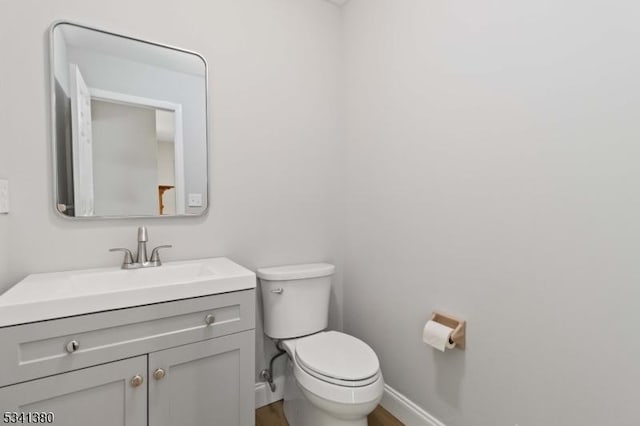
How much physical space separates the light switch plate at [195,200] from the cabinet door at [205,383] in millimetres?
699

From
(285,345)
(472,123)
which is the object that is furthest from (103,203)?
(472,123)

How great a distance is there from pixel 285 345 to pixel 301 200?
830 millimetres

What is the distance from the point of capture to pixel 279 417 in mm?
1676

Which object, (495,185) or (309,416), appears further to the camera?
(309,416)

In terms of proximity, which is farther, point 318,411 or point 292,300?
point 292,300

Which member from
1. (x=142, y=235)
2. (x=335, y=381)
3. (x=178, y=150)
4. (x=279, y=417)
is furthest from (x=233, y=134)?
(x=279, y=417)

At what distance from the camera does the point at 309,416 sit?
1.43m

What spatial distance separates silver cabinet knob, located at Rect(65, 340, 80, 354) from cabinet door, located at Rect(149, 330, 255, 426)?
221 millimetres

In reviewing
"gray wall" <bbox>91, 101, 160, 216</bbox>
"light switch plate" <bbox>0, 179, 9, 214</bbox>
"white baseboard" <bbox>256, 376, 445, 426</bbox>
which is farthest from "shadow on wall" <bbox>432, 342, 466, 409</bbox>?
"light switch plate" <bbox>0, 179, 9, 214</bbox>

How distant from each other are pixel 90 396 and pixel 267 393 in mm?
1009

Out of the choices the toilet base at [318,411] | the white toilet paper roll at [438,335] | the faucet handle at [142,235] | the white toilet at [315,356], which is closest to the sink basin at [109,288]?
the faucet handle at [142,235]

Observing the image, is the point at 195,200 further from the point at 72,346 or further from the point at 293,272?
the point at 72,346

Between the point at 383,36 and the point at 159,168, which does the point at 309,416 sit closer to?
the point at 159,168

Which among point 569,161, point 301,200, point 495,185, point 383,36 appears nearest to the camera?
point 569,161
